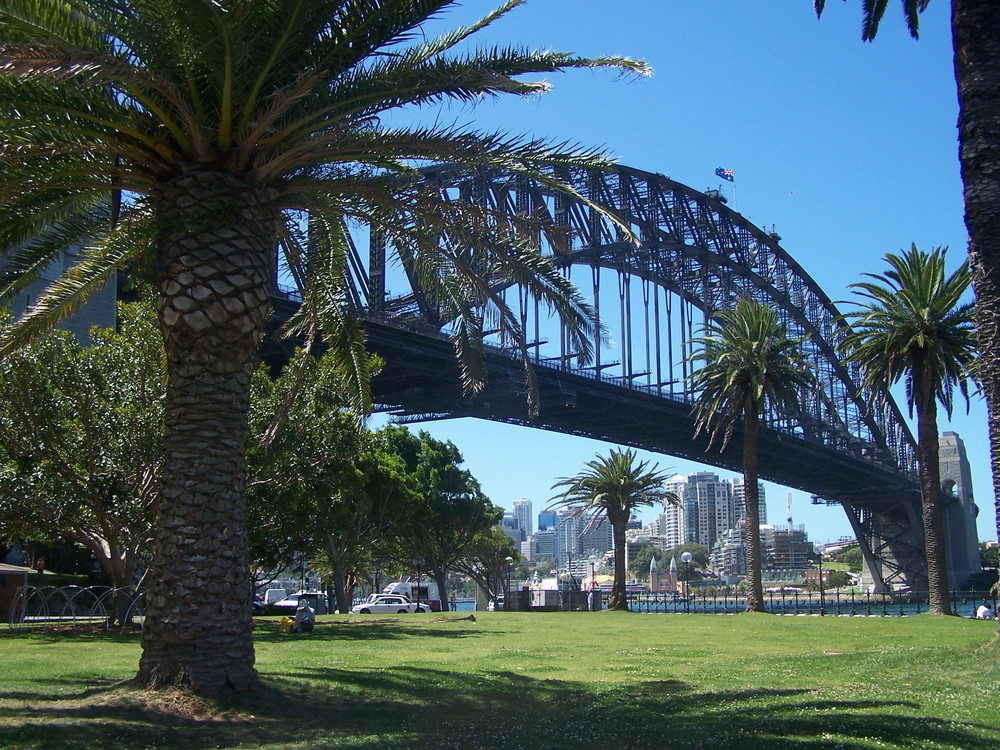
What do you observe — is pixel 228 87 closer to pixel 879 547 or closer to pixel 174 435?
pixel 174 435

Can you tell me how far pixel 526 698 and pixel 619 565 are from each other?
3872 centimetres

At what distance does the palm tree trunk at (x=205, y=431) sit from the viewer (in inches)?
401

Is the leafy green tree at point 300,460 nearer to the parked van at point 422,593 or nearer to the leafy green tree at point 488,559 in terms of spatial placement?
the parked van at point 422,593

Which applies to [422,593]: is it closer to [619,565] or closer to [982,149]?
[619,565]

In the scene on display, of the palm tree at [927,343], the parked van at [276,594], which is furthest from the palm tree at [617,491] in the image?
the parked van at [276,594]

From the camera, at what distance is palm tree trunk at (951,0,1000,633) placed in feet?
42.3

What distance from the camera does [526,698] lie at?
39.4ft

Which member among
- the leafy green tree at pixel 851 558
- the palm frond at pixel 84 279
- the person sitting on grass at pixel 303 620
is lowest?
the person sitting on grass at pixel 303 620

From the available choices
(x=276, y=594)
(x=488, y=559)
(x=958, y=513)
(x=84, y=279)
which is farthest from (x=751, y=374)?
(x=276, y=594)

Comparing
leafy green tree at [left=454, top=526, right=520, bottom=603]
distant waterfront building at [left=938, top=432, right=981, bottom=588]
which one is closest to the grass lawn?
leafy green tree at [left=454, top=526, right=520, bottom=603]

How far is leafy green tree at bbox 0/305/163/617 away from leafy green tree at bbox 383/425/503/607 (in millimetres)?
28320

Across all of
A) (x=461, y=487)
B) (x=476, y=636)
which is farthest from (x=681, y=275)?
(x=476, y=636)

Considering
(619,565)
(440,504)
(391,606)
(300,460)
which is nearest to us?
(300,460)

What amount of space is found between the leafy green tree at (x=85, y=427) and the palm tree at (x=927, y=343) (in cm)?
2569
